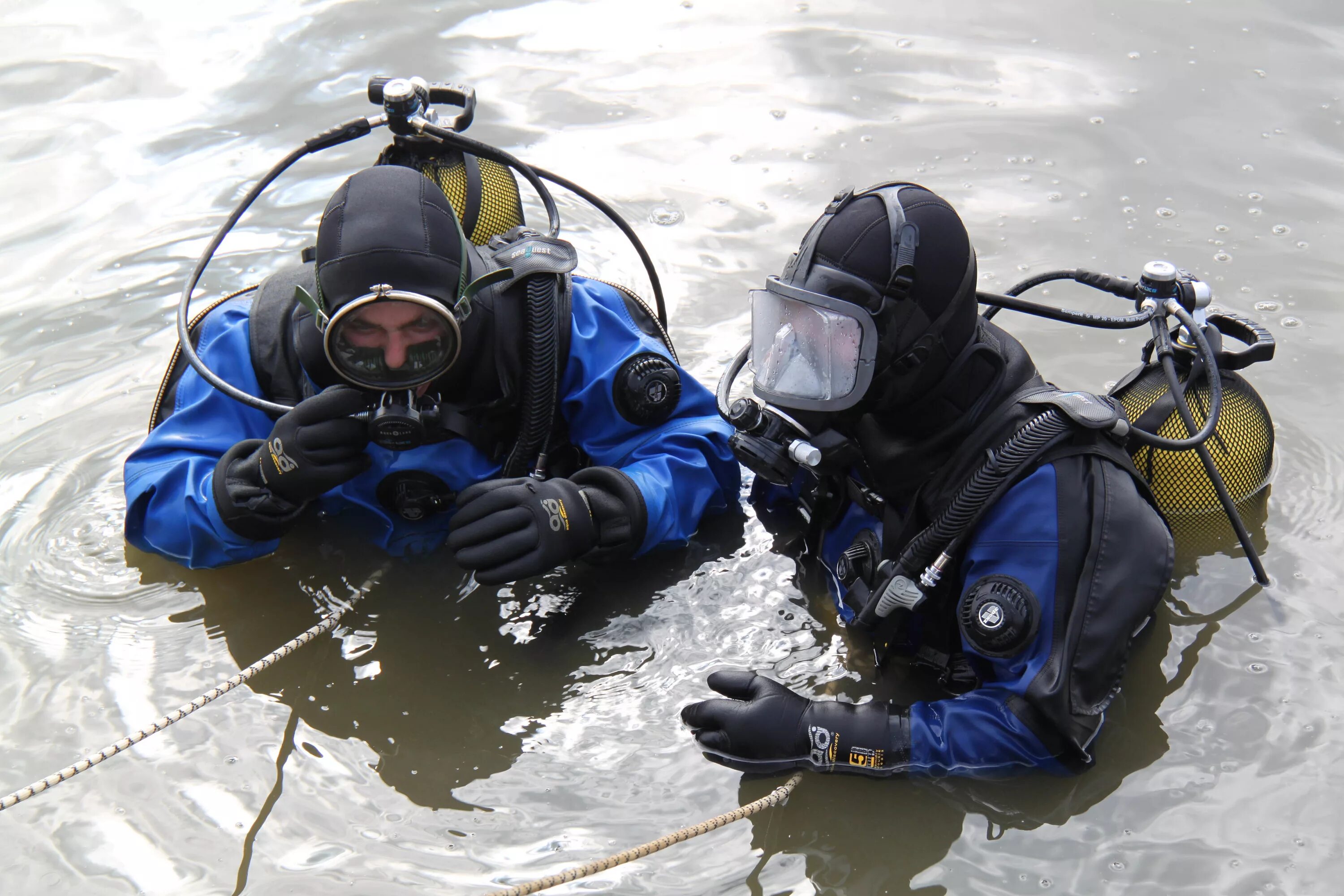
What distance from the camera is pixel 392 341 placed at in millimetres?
2514

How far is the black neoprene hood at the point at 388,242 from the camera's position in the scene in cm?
252

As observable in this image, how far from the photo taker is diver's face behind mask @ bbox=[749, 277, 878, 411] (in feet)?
7.60

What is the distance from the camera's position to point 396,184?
2678mm

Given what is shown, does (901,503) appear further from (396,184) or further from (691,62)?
(691,62)

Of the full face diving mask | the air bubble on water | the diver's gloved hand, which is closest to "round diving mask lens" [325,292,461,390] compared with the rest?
the full face diving mask

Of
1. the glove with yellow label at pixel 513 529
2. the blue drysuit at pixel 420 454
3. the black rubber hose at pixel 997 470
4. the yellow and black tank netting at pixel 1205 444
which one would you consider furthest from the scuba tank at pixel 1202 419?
the glove with yellow label at pixel 513 529

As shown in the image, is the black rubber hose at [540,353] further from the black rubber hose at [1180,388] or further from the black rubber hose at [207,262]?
the black rubber hose at [1180,388]

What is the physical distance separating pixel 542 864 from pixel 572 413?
1.15 m

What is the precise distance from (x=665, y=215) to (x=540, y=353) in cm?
200

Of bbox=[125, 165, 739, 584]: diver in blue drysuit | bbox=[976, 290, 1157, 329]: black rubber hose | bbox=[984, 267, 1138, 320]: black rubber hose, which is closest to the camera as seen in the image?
bbox=[125, 165, 739, 584]: diver in blue drysuit

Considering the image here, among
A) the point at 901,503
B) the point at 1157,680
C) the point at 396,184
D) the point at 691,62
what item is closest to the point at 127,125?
the point at 691,62

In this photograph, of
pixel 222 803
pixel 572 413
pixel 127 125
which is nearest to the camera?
pixel 222 803

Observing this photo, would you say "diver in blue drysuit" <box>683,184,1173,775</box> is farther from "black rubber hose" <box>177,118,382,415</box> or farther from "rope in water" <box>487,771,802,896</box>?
"black rubber hose" <box>177,118,382,415</box>

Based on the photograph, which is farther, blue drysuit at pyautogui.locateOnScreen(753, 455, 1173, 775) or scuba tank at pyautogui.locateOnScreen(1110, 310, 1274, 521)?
scuba tank at pyautogui.locateOnScreen(1110, 310, 1274, 521)
